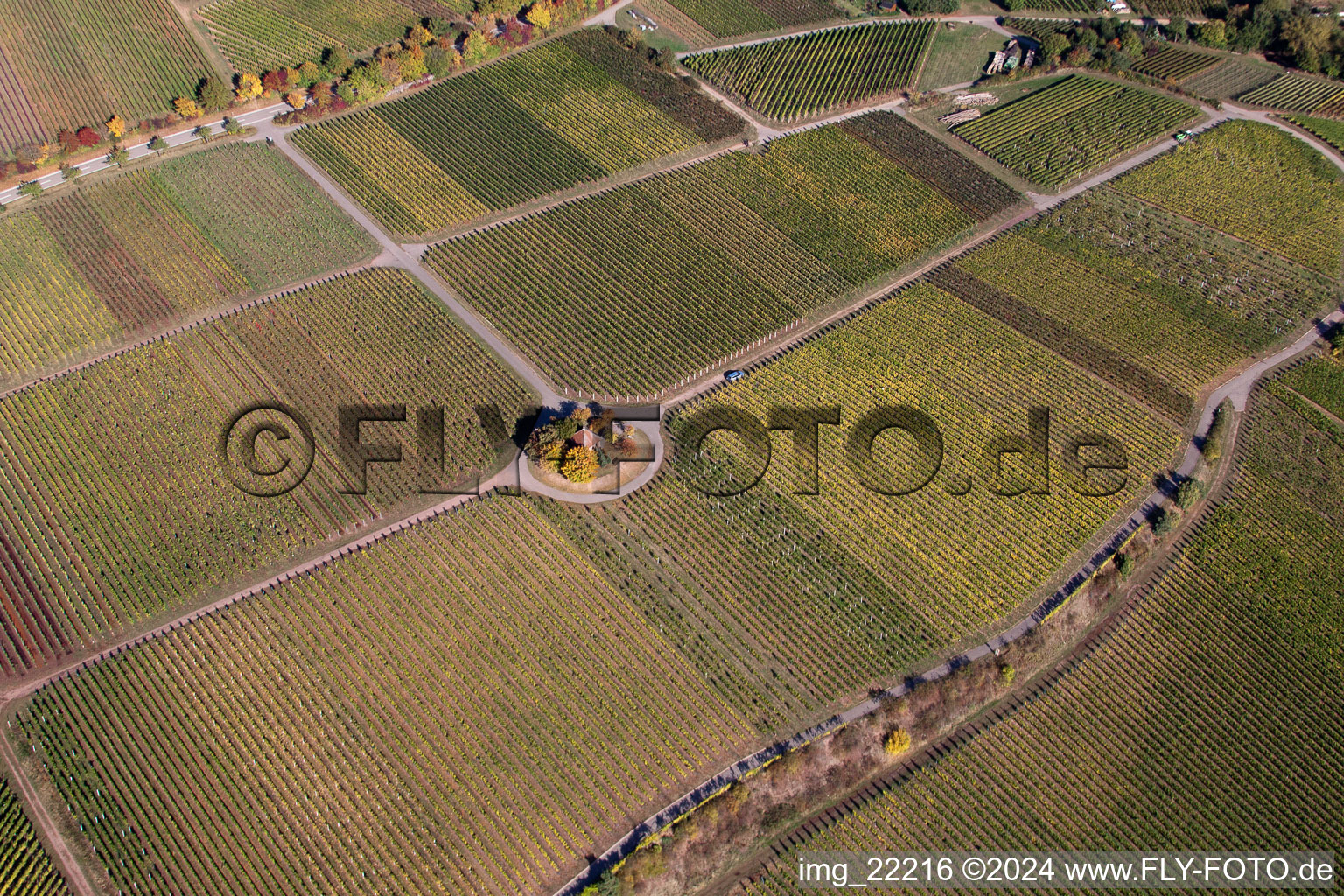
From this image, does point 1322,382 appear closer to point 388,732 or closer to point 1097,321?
point 1097,321

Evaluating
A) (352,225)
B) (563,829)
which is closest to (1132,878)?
(563,829)

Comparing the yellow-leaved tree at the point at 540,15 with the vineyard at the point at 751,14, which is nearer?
the yellow-leaved tree at the point at 540,15

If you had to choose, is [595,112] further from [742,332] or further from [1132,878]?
[1132,878]

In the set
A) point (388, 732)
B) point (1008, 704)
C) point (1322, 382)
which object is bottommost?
point (388, 732)

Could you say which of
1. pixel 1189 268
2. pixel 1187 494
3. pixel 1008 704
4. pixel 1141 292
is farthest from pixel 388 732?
pixel 1189 268

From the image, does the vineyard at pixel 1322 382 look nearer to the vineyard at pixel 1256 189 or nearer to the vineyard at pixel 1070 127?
the vineyard at pixel 1256 189

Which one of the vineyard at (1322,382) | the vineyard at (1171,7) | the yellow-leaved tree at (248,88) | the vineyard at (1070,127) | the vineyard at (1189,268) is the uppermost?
the vineyard at (1171,7)

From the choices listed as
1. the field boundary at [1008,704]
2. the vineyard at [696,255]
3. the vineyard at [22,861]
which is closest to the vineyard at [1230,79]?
the vineyard at [696,255]

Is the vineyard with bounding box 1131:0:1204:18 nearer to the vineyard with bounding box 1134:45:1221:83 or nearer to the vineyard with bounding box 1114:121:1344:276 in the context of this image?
the vineyard with bounding box 1134:45:1221:83
